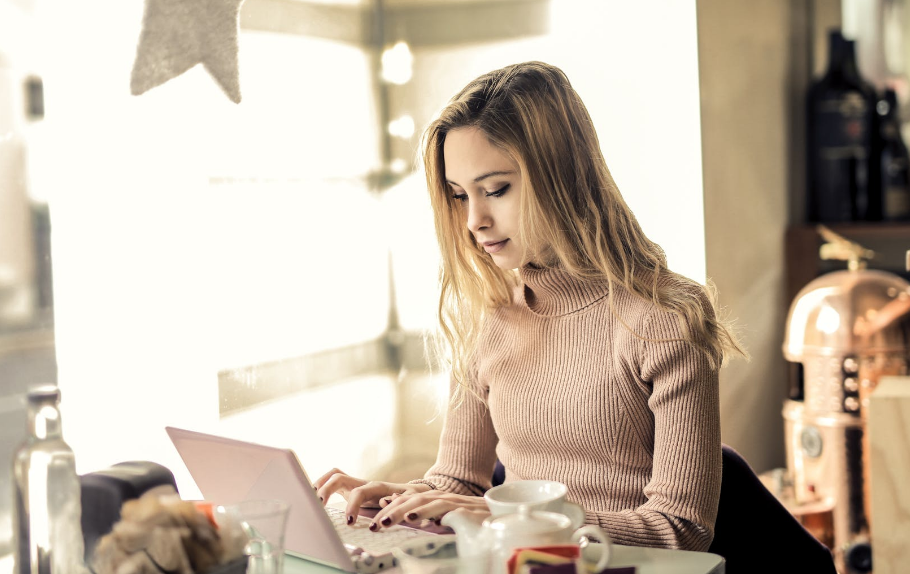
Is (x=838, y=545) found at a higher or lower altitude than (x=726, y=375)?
lower

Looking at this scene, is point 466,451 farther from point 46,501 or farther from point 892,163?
point 892,163

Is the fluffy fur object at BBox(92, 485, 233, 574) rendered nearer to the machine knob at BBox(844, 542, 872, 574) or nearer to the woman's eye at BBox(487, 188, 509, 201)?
the woman's eye at BBox(487, 188, 509, 201)

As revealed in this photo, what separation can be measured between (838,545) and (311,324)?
4.12ft

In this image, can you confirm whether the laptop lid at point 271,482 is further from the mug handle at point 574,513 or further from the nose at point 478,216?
the nose at point 478,216

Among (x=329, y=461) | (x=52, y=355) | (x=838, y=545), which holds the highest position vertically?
(x=52, y=355)

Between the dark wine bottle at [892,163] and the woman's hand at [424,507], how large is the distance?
1831mm

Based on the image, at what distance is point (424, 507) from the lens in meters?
1.12

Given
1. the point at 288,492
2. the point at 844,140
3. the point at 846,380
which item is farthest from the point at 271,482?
the point at 844,140

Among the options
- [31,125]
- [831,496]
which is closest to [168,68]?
[31,125]

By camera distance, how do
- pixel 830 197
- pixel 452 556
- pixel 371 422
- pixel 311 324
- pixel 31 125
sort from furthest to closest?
pixel 830 197
pixel 371 422
pixel 311 324
pixel 31 125
pixel 452 556

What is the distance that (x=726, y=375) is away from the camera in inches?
86.7

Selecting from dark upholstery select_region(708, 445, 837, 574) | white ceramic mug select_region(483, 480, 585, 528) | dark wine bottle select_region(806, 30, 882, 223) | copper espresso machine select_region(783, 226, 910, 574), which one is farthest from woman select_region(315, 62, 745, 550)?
dark wine bottle select_region(806, 30, 882, 223)

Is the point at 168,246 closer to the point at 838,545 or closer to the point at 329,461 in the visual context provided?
the point at 329,461

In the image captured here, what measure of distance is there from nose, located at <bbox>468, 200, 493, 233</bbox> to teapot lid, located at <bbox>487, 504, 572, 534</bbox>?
0.57m
